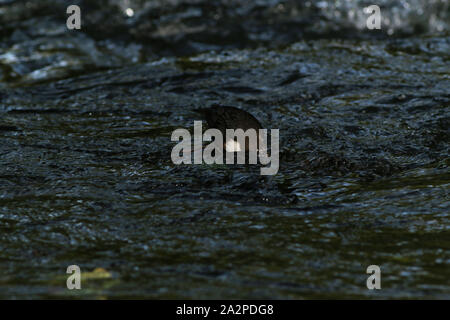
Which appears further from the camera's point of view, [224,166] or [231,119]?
[231,119]

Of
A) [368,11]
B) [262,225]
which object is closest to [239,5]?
[368,11]

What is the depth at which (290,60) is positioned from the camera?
6.48 m

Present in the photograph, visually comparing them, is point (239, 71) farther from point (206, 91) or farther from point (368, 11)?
point (368, 11)

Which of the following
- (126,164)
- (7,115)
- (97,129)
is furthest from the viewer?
(7,115)

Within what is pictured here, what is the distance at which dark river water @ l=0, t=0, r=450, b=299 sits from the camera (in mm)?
2879

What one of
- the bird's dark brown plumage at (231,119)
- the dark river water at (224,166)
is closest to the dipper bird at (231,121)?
the bird's dark brown plumage at (231,119)

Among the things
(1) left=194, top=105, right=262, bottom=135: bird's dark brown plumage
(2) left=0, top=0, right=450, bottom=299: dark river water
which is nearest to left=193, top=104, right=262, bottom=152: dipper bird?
(1) left=194, top=105, right=262, bottom=135: bird's dark brown plumage

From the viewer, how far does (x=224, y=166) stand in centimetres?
409

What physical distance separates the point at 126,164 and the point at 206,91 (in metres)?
1.71

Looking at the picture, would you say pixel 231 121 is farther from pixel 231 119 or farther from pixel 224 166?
pixel 224 166

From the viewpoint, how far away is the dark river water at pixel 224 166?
288 centimetres

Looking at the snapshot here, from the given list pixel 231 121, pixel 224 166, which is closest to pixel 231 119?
pixel 231 121

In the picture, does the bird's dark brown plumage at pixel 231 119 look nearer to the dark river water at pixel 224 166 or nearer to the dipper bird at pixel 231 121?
the dipper bird at pixel 231 121

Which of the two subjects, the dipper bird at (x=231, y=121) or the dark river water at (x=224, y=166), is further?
the dipper bird at (x=231, y=121)
